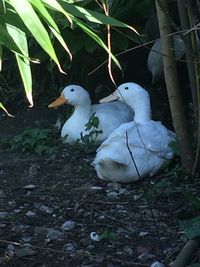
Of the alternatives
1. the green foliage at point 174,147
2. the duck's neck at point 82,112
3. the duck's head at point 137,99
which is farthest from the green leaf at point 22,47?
the duck's neck at point 82,112

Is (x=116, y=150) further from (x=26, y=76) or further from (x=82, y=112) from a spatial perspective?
(x=26, y=76)

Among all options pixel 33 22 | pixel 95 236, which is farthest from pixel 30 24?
pixel 95 236

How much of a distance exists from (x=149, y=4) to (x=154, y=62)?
1.43 ft

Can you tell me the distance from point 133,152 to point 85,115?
984mm

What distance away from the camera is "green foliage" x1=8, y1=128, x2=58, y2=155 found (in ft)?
14.2

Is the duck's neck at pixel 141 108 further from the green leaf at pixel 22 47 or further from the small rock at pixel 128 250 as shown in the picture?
the green leaf at pixel 22 47

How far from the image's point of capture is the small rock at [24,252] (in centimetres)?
279

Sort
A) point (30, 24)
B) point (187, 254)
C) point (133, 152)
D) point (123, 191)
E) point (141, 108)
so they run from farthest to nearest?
point (141, 108) < point (133, 152) < point (123, 191) < point (187, 254) < point (30, 24)

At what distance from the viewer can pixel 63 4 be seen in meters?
1.72

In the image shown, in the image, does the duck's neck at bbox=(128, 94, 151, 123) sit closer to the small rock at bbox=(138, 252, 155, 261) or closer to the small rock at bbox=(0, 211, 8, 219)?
the small rock at bbox=(0, 211, 8, 219)

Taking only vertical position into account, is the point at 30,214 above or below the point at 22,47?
below

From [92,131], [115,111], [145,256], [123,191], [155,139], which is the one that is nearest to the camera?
[145,256]

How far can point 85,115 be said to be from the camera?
4.60 metres

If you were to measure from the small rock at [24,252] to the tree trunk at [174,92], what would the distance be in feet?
3.43
